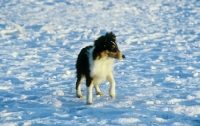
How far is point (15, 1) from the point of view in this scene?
76.7 feet

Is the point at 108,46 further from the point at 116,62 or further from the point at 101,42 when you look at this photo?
the point at 116,62

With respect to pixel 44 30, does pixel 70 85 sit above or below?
below

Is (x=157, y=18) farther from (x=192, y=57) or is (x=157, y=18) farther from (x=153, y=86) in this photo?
(x=153, y=86)

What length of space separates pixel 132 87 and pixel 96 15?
482 inches

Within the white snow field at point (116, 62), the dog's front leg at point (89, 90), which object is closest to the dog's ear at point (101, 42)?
the dog's front leg at point (89, 90)

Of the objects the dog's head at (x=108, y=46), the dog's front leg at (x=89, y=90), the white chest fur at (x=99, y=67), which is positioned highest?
the dog's head at (x=108, y=46)

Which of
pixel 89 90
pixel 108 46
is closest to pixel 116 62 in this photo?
pixel 89 90

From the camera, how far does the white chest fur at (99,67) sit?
674cm

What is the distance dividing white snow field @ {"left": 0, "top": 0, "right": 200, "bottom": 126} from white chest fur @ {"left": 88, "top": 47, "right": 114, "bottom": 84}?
0.52 meters

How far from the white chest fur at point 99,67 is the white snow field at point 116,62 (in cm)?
52

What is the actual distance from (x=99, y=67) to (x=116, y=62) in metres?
4.08

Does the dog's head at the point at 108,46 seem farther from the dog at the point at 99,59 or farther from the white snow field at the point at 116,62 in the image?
the white snow field at the point at 116,62

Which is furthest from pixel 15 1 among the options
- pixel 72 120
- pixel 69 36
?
pixel 72 120

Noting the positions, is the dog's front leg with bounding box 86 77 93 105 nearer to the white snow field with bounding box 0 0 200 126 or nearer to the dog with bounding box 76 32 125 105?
the dog with bounding box 76 32 125 105
